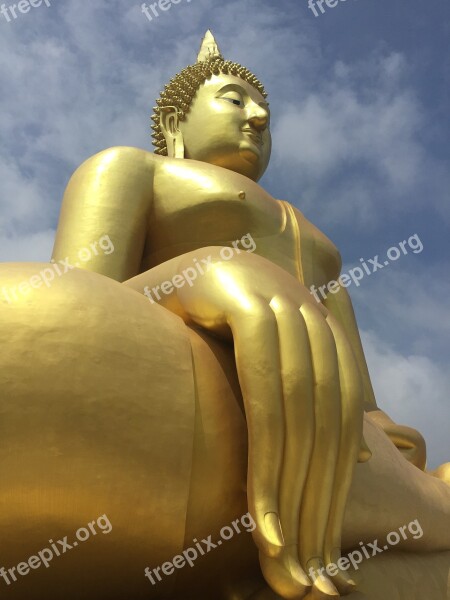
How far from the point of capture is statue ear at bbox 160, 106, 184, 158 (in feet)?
14.9

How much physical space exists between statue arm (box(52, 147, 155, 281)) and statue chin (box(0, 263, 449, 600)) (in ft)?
4.30

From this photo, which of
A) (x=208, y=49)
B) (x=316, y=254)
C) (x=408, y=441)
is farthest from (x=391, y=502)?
(x=208, y=49)

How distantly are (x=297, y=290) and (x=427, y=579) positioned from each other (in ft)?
3.44

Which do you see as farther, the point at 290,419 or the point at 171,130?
the point at 171,130

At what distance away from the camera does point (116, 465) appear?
1761 mm

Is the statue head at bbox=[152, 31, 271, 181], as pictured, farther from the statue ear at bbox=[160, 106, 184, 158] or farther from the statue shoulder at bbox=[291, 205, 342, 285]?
the statue shoulder at bbox=[291, 205, 342, 285]

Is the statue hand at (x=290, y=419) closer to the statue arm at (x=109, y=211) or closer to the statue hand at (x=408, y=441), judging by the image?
the statue hand at (x=408, y=441)

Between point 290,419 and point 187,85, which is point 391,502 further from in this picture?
point 187,85

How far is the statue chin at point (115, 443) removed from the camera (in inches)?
67.3

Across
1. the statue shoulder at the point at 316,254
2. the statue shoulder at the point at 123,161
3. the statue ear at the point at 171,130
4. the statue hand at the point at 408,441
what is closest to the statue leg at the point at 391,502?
the statue hand at the point at 408,441

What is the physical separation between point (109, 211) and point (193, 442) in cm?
A: 184

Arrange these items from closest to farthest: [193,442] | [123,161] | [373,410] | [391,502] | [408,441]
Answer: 1. [193,442]
2. [391,502]
3. [408,441]
4. [373,410]
5. [123,161]

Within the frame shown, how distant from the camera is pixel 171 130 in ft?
15.2

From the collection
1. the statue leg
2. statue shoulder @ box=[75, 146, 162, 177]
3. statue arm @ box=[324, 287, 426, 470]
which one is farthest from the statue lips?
the statue leg
